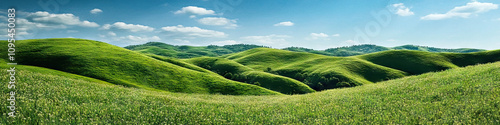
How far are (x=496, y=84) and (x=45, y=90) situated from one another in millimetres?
28065

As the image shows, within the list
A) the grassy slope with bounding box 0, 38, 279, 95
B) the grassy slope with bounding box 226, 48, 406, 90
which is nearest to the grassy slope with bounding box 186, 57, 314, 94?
the grassy slope with bounding box 226, 48, 406, 90

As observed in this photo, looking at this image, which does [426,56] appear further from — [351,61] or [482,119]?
[482,119]

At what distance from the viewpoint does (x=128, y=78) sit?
74.9 meters

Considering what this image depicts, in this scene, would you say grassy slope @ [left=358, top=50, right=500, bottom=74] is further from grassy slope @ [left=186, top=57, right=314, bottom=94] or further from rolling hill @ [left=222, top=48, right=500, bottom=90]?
grassy slope @ [left=186, top=57, right=314, bottom=94]

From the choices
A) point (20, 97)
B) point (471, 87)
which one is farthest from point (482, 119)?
point (20, 97)

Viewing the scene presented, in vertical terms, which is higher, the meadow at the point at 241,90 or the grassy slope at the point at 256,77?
the meadow at the point at 241,90

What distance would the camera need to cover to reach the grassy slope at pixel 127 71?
74.6 metres

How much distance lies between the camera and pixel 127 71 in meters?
81.3

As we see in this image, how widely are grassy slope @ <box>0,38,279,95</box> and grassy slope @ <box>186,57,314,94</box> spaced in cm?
2466

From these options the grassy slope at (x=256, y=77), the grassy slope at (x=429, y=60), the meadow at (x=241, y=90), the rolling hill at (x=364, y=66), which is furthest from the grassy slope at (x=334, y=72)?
the grassy slope at (x=256, y=77)

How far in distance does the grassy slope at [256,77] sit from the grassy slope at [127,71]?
80.9 feet

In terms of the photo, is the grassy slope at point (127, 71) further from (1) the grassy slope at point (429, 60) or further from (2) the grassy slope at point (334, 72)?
(1) the grassy slope at point (429, 60)

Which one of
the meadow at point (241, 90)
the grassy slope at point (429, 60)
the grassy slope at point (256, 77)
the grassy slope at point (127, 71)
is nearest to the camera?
the meadow at point (241, 90)

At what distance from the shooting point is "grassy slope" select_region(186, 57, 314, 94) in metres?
102
